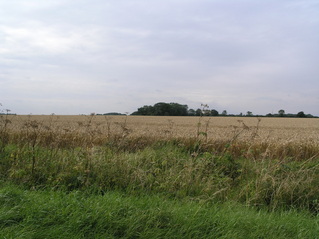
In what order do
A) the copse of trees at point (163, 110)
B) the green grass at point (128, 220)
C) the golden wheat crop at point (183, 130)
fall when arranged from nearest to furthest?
the green grass at point (128, 220), the golden wheat crop at point (183, 130), the copse of trees at point (163, 110)

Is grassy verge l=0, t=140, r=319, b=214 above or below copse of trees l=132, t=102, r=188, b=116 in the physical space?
below

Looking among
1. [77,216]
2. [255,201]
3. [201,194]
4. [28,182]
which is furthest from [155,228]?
[28,182]

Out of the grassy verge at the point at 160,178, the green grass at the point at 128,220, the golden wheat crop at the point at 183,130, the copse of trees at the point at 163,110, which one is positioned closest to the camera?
the green grass at the point at 128,220

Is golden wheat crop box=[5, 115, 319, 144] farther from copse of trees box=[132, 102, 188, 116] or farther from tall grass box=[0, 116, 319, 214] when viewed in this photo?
copse of trees box=[132, 102, 188, 116]

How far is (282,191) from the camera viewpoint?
17.5 ft

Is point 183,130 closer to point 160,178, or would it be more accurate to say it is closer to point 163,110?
point 160,178

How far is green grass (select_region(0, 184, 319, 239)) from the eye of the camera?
331cm

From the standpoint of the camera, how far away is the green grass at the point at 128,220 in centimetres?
331

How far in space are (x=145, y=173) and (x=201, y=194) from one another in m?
1.26

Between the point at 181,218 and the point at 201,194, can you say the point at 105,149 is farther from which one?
the point at 181,218

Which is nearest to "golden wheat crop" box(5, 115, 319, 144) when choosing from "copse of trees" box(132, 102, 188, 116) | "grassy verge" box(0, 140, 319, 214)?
"grassy verge" box(0, 140, 319, 214)

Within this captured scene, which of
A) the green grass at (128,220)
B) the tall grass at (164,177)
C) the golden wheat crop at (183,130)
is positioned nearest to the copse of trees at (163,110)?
the golden wheat crop at (183,130)

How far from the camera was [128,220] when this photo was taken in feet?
11.7

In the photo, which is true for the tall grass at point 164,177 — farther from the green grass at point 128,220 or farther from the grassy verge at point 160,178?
the green grass at point 128,220
